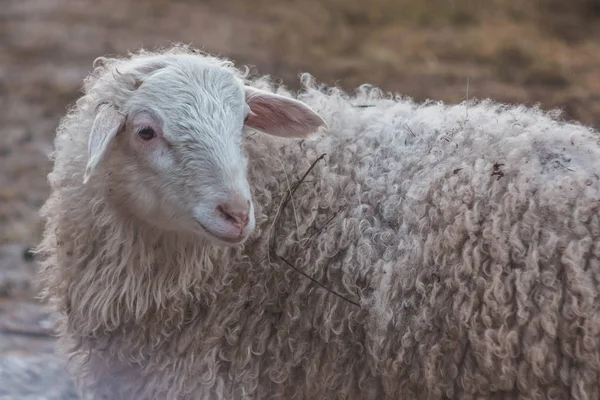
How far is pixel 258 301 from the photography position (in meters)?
3.35

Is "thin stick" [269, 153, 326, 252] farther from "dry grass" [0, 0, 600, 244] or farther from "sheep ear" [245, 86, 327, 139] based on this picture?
"dry grass" [0, 0, 600, 244]

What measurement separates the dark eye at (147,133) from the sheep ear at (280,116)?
0.41 meters

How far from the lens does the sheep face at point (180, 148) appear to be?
3.02m

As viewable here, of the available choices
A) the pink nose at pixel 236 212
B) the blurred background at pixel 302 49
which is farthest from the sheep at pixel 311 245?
the blurred background at pixel 302 49

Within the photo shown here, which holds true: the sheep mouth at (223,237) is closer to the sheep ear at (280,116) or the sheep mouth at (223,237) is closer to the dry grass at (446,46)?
the sheep ear at (280,116)

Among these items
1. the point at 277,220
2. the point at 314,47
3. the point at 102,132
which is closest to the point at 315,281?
the point at 277,220

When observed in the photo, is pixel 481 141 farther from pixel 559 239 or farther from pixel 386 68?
pixel 386 68

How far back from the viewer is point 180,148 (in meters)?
3.10

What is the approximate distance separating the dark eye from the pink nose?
385 mm

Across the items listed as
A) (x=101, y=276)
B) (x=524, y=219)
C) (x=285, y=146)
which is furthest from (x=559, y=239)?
(x=101, y=276)

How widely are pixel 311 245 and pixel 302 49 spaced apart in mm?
7213

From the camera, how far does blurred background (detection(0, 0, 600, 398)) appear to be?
765cm

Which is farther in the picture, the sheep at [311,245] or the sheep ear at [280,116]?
the sheep ear at [280,116]

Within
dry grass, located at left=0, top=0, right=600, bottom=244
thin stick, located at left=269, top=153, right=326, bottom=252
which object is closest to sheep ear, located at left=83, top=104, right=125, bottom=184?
thin stick, located at left=269, top=153, right=326, bottom=252
